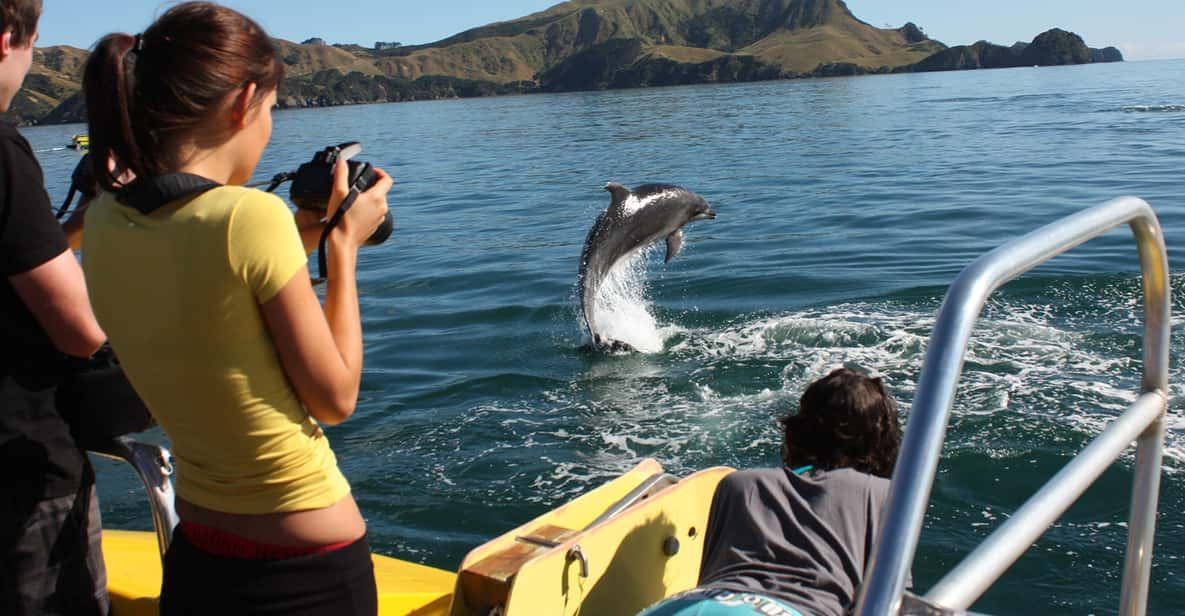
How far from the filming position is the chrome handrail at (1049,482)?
151 centimetres

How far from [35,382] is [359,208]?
1.12 m

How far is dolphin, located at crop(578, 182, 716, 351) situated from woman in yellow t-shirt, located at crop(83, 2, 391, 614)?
26.8 feet

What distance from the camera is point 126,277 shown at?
221 cm

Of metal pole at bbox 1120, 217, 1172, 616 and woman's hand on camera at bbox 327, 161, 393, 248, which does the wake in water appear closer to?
metal pole at bbox 1120, 217, 1172, 616

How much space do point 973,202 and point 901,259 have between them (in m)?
5.59

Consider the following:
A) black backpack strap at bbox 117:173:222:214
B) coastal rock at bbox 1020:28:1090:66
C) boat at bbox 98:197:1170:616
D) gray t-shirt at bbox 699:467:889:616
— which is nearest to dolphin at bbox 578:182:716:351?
boat at bbox 98:197:1170:616

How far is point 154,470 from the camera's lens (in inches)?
124

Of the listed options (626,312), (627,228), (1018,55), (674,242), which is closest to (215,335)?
(627,228)

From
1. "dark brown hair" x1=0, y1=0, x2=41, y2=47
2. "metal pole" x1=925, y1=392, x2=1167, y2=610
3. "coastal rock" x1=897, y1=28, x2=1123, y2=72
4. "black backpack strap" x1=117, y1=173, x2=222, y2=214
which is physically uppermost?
"coastal rock" x1=897, y1=28, x2=1123, y2=72

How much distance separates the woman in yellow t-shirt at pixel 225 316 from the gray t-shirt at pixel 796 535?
1.20 metres

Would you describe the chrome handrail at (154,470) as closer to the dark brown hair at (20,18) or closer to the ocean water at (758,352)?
the dark brown hair at (20,18)

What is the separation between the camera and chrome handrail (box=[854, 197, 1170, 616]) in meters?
1.51

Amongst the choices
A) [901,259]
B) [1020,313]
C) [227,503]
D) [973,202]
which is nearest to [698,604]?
[227,503]

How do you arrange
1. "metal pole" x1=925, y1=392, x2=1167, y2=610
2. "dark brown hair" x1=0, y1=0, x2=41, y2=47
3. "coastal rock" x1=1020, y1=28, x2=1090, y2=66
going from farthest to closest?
1. "coastal rock" x1=1020, y1=28, x2=1090, y2=66
2. "dark brown hair" x1=0, y1=0, x2=41, y2=47
3. "metal pole" x1=925, y1=392, x2=1167, y2=610
